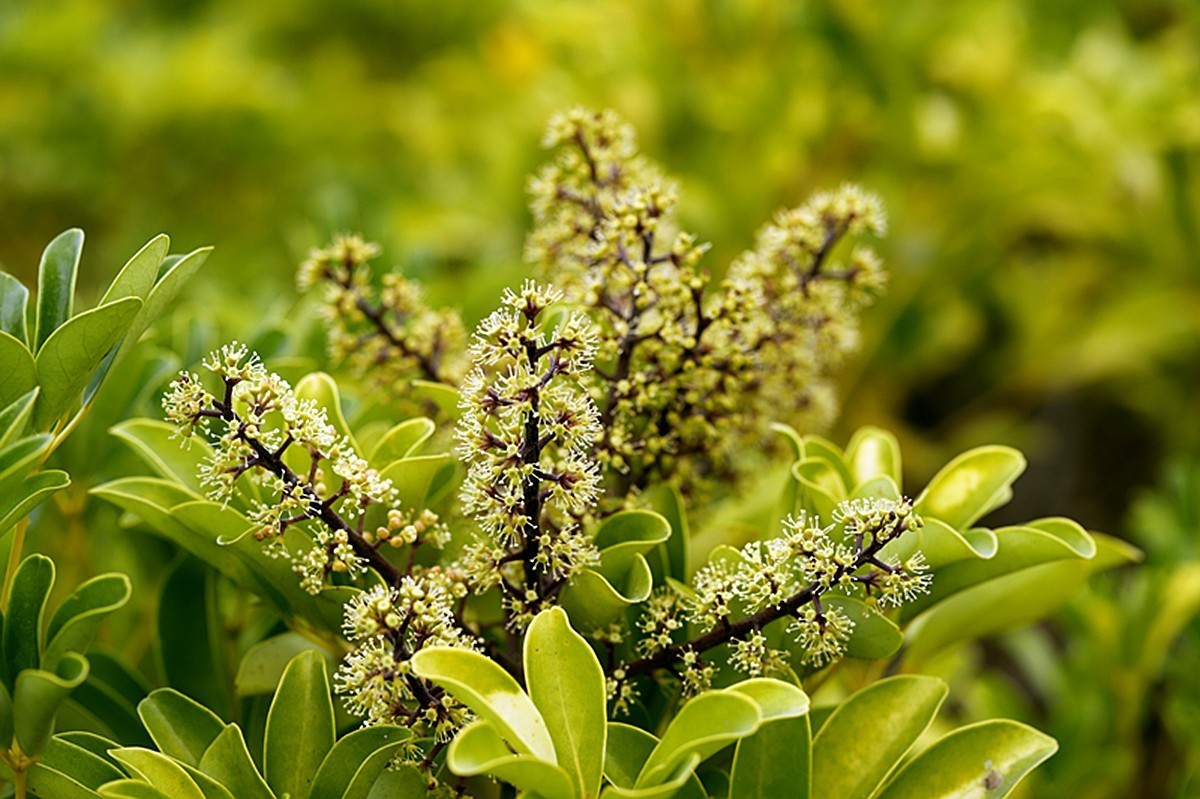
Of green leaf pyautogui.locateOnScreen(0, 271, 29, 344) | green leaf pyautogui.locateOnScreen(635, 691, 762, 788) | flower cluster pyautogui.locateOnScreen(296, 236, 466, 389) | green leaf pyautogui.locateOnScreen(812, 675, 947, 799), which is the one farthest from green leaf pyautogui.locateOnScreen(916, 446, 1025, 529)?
green leaf pyautogui.locateOnScreen(0, 271, 29, 344)

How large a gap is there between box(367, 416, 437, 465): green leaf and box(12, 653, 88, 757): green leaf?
0.22 meters

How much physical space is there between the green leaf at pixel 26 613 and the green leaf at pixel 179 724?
74mm

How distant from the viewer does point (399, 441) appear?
777mm

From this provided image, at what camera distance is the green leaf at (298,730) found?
2.35 ft

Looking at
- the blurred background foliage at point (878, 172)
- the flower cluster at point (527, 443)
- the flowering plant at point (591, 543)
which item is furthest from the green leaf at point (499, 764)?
the blurred background foliage at point (878, 172)

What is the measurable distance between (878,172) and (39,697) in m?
1.79

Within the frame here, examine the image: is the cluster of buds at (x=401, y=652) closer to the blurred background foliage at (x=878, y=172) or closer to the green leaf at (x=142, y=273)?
the green leaf at (x=142, y=273)

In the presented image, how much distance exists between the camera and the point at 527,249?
35.7 inches

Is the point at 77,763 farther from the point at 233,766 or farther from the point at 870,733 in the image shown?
the point at 870,733

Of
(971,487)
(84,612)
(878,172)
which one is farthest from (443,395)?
(878,172)

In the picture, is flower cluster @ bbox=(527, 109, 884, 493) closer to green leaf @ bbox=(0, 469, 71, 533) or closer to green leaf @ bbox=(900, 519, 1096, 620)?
green leaf @ bbox=(900, 519, 1096, 620)

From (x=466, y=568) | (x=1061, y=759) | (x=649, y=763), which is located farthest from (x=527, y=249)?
(x=1061, y=759)

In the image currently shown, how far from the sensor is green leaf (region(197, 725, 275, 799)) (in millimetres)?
689

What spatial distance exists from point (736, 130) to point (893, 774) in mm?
1536
